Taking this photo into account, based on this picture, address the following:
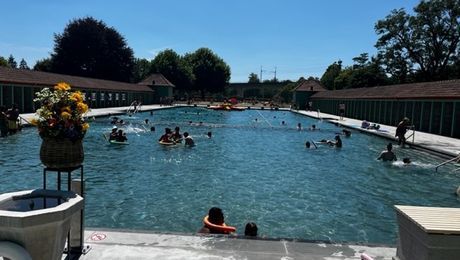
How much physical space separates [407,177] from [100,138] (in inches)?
637

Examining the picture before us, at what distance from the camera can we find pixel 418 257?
3.86m

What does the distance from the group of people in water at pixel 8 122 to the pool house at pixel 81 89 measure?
25.2 ft

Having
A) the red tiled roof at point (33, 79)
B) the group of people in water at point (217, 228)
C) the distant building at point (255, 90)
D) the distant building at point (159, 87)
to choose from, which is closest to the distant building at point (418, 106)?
the group of people in water at point (217, 228)

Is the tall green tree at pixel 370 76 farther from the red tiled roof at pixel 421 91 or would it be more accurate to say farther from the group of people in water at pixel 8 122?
the group of people in water at pixel 8 122

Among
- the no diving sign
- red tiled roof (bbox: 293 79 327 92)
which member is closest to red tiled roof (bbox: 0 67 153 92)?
the no diving sign

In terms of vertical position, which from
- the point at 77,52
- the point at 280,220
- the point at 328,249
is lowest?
the point at 280,220

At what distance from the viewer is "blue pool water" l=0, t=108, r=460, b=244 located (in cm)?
936

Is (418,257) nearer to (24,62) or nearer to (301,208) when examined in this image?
(301,208)

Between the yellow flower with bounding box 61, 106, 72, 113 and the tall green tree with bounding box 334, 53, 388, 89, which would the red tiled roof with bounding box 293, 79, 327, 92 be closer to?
the tall green tree with bounding box 334, 53, 388, 89

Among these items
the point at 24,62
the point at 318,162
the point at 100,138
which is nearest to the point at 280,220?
the point at 318,162

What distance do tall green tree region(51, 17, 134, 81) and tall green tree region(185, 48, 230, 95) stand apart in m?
25.1

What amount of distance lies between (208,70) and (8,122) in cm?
7910

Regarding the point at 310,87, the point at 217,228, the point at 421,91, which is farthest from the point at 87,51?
the point at 217,228

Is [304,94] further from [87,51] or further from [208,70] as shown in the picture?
[87,51]
